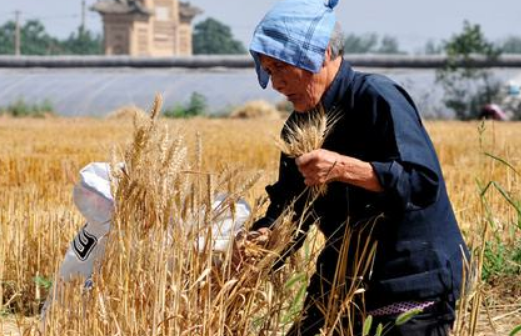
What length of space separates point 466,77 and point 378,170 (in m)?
29.0

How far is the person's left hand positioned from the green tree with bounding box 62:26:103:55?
273ft

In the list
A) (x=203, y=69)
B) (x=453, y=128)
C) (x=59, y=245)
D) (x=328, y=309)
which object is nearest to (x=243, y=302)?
(x=328, y=309)

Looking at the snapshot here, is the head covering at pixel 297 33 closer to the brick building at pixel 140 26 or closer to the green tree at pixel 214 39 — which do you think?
the brick building at pixel 140 26

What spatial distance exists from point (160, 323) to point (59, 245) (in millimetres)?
2317

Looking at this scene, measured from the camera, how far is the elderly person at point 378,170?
3320 mm

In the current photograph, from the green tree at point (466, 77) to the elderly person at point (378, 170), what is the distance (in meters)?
27.9

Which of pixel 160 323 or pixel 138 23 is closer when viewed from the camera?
pixel 160 323

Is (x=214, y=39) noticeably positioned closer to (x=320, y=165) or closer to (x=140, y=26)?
(x=140, y=26)

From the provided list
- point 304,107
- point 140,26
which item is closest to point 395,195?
point 304,107

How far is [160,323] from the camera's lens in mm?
3418

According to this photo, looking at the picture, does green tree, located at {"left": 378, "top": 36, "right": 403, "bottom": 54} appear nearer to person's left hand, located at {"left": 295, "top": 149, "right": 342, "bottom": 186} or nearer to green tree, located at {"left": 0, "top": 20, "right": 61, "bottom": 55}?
green tree, located at {"left": 0, "top": 20, "right": 61, "bottom": 55}

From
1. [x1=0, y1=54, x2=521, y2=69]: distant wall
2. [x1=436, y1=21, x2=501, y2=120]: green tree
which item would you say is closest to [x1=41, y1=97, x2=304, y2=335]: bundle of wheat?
[x1=436, y1=21, x2=501, y2=120]: green tree

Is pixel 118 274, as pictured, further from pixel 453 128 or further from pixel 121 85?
pixel 121 85

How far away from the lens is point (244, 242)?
11.8 ft
